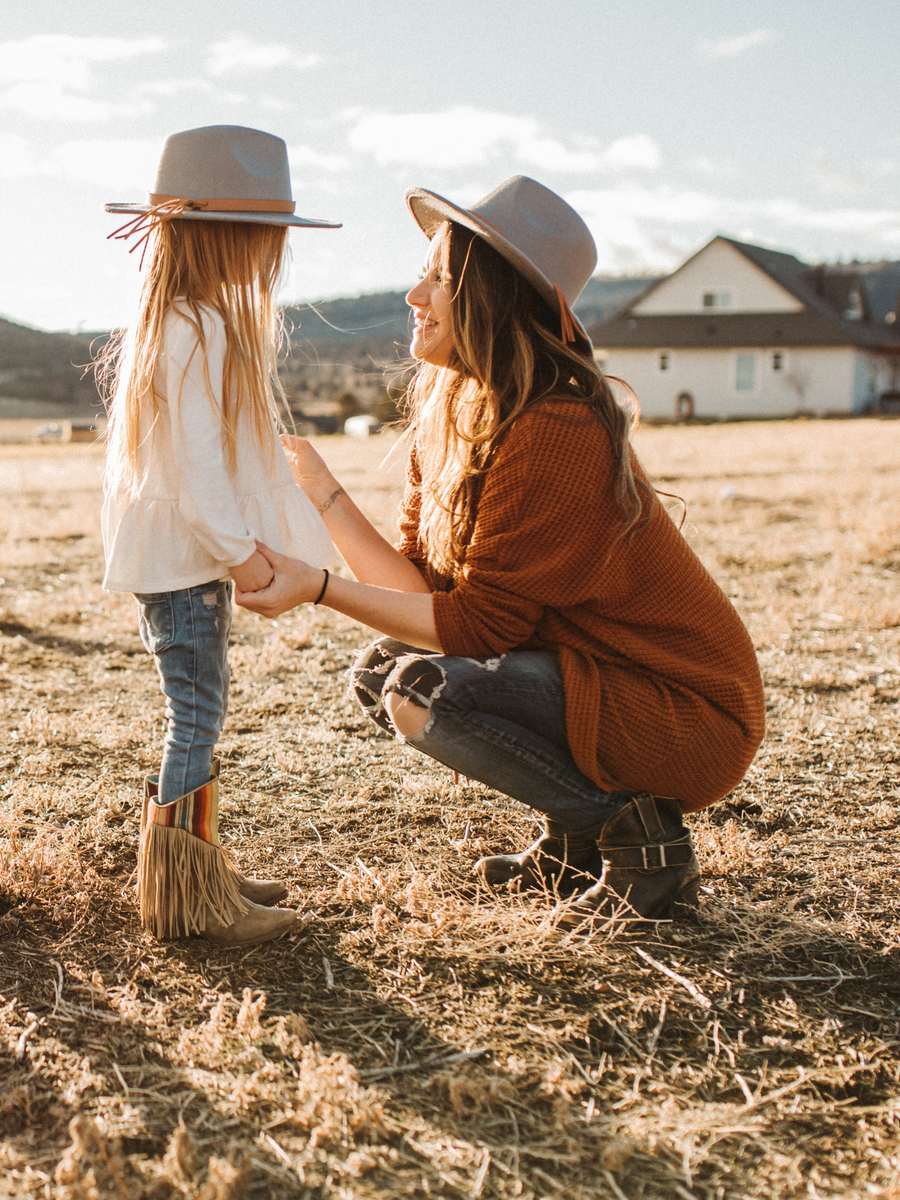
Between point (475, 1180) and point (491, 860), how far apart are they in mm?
1037

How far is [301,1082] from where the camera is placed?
5.55 feet

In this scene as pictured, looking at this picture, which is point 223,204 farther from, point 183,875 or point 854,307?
point 854,307

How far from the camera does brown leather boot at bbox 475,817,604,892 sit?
98.6 inches

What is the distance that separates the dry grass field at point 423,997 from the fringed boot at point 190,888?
0.15 feet

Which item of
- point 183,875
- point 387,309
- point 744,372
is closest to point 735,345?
point 744,372

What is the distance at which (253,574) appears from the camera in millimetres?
2143

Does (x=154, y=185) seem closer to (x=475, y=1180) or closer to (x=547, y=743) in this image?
(x=547, y=743)

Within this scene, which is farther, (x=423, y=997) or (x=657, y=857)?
(x=657, y=857)

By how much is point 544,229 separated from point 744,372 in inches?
1324

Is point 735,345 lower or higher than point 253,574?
higher

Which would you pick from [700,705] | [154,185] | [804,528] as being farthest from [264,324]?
[804,528]

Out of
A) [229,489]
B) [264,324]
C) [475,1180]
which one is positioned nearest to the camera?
[475,1180]

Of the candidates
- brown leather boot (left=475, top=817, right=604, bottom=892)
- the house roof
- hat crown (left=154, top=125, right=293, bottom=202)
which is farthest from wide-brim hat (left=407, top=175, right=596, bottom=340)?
the house roof

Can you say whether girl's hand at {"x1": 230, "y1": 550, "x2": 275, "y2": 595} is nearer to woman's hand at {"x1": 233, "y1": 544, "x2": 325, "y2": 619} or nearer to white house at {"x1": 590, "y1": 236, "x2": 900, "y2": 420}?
woman's hand at {"x1": 233, "y1": 544, "x2": 325, "y2": 619}
